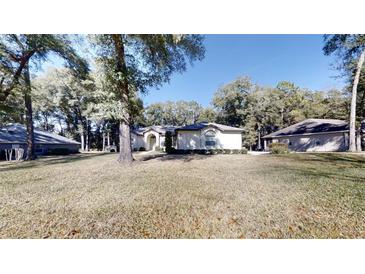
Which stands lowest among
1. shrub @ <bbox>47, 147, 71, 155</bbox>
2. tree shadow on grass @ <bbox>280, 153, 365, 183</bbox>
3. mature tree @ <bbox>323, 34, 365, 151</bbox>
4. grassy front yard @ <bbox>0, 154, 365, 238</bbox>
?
grassy front yard @ <bbox>0, 154, 365, 238</bbox>

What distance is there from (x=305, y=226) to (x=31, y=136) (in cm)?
1686

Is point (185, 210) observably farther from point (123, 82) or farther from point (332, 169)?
point (332, 169)

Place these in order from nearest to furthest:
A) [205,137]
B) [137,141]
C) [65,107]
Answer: [205,137]
[65,107]
[137,141]

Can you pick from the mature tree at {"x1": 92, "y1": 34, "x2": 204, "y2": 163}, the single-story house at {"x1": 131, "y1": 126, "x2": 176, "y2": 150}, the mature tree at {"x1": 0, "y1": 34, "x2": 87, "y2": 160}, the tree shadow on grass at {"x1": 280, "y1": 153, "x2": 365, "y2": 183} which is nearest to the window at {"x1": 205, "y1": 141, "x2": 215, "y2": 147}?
the single-story house at {"x1": 131, "y1": 126, "x2": 176, "y2": 150}

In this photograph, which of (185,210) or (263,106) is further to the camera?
(263,106)

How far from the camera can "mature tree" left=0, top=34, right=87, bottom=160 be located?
7330 mm

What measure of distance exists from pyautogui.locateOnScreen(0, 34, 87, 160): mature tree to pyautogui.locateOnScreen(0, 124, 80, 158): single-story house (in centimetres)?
696

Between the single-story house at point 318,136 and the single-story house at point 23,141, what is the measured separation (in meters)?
26.2

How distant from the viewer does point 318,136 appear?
19219mm

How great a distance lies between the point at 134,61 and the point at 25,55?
16.6 feet

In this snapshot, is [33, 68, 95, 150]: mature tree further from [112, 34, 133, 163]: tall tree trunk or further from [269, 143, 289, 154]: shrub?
[269, 143, 289, 154]: shrub

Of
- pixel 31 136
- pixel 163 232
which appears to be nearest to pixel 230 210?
pixel 163 232

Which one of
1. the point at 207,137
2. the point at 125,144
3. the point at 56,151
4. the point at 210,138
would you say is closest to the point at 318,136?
the point at 210,138

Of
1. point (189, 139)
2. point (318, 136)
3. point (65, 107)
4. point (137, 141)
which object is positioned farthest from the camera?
point (137, 141)
